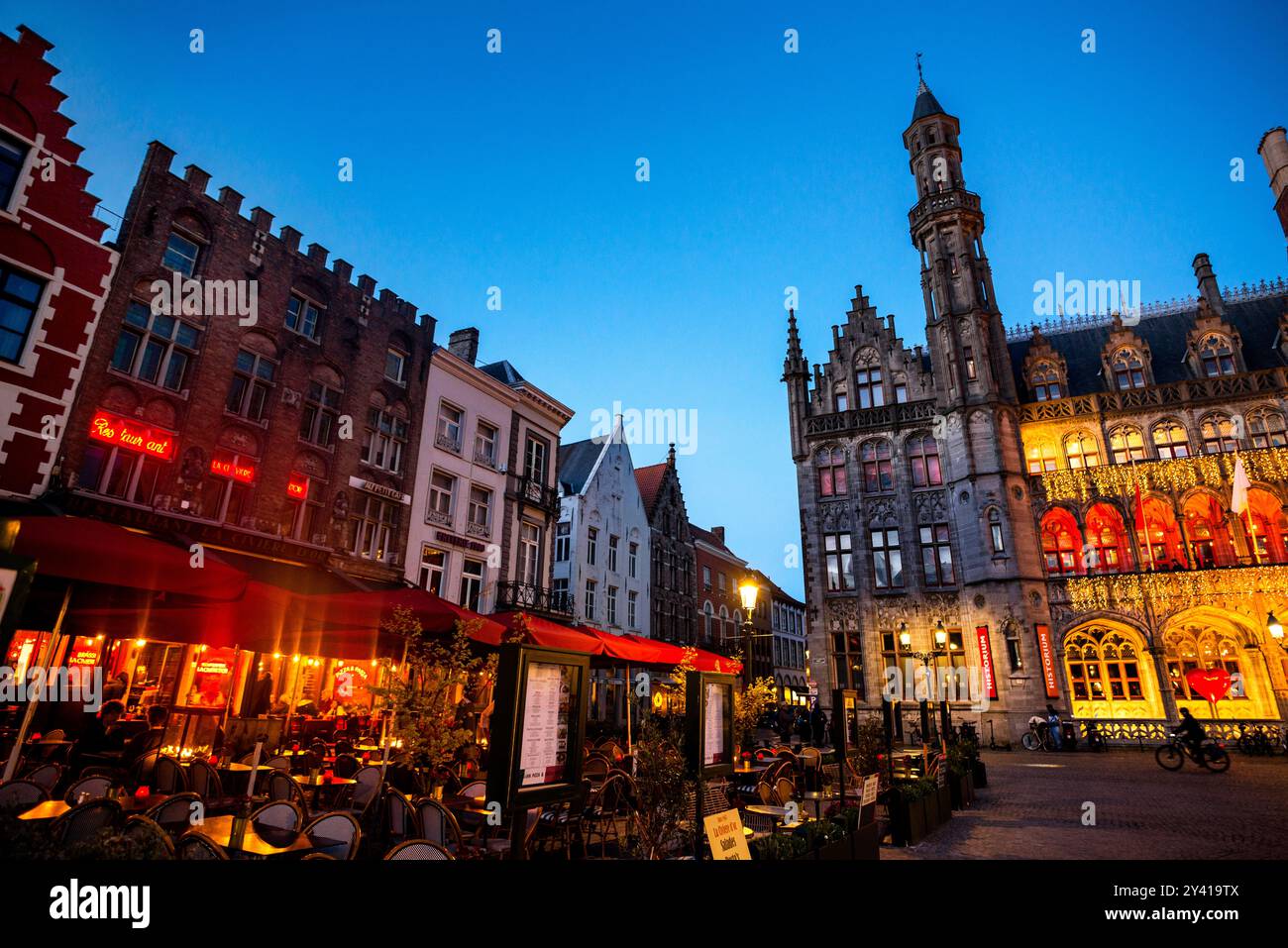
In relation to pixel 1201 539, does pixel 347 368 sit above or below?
above

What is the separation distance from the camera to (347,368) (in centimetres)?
2048

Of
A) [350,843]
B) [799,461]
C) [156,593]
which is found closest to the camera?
[350,843]

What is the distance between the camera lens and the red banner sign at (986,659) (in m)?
25.4

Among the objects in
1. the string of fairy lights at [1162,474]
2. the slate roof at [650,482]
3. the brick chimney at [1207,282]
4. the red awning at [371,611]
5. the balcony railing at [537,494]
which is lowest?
the red awning at [371,611]

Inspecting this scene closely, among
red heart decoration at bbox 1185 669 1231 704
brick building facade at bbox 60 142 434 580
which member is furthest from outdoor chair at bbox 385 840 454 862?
red heart decoration at bbox 1185 669 1231 704

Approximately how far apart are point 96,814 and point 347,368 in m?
17.8

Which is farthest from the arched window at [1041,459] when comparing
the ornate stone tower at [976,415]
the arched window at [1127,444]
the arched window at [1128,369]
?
the arched window at [1128,369]

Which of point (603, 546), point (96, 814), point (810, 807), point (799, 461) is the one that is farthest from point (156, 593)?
point (799, 461)

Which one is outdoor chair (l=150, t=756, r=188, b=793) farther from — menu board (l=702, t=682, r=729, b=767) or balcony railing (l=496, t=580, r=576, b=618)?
balcony railing (l=496, t=580, r=576, b=618)

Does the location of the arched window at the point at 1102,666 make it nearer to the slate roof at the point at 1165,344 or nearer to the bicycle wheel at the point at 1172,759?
the bicycle wheel at the point at 1172,759

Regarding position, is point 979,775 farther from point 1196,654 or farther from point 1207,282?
point 1207,282

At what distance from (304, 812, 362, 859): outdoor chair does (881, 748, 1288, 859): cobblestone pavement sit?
6.84 metres

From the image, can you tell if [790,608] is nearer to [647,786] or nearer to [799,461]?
[799,461]

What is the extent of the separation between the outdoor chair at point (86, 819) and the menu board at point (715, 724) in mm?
4998
